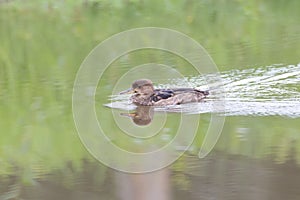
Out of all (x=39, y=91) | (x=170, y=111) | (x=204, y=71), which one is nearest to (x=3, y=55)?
(x=39, y=91)

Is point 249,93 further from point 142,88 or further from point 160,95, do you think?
point 142,88

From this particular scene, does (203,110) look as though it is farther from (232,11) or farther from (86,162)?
(232,11)

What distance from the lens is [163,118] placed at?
6.26 meters

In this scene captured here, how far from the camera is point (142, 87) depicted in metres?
6.70

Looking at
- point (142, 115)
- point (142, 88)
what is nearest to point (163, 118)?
point (142, 115)

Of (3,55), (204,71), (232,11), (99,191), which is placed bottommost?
(99,191)

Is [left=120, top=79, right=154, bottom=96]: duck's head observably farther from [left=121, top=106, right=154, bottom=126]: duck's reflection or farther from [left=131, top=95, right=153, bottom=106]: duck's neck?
[left=121, top=106, right=154, bottom=126]: duck's reflection

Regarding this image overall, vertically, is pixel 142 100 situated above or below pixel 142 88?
below

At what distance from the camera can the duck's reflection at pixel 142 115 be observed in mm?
6281

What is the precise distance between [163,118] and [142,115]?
11.0 inches

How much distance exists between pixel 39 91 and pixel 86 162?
2198 millimetres

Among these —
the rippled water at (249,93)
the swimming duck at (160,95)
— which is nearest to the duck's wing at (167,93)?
the swimming duck at (160,95)

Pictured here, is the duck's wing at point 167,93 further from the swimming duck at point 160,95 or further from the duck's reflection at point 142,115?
the duck's reflection at point 142,115

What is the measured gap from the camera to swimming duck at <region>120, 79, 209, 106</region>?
6.53 metres
